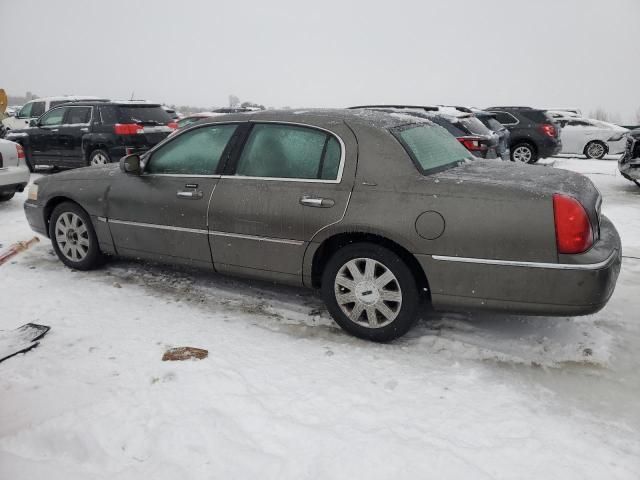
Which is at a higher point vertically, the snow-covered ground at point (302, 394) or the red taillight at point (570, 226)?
the red taillight at point (570, 226)

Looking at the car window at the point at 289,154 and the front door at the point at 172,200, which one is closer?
the car window at the point at 289,154

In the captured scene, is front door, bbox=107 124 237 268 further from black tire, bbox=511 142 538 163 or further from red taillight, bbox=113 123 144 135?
black tire, bbox=511 142 538 163

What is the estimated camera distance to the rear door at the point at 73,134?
1098 cm

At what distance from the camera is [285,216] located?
3764mm

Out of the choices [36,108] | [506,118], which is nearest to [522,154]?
[506,118]

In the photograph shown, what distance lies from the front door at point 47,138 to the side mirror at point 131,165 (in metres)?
7.94

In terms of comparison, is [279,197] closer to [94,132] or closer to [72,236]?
[72,236]

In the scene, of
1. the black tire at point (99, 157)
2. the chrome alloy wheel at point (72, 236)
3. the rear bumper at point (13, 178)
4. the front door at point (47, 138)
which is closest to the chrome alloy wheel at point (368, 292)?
the chrome alloy wheel at point (72, 236)

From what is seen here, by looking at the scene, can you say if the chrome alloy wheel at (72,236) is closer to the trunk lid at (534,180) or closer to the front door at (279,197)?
the front door at (279,197)

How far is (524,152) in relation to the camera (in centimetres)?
1345

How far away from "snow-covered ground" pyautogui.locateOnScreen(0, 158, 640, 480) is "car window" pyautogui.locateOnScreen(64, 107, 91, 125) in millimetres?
7546

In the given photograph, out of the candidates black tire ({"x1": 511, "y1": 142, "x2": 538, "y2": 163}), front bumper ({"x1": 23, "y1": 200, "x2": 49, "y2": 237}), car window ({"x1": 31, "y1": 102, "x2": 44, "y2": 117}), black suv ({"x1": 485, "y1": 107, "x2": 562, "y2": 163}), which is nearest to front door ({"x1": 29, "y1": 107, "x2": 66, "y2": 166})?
car window ({"x1": 31, "y1": 102, "x2": 44, "y2": 117})

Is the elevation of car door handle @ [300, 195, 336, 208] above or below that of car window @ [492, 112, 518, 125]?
below

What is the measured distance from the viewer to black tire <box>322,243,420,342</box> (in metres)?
3.44
